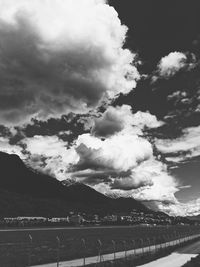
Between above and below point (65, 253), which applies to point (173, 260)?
below

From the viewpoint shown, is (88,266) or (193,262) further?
(193,262)

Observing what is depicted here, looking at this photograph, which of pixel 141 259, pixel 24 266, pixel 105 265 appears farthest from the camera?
pixel 141 259

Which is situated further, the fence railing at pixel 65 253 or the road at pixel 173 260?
the fence railing at pixel 65 253

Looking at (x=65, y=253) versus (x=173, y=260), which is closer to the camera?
(x=173, y=260)

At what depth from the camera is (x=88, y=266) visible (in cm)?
3531

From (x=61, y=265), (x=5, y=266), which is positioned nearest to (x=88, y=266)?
(x=61, y=265)

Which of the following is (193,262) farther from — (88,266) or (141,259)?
(88,266)

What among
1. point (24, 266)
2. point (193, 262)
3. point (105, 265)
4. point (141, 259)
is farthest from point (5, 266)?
point (193, 262)

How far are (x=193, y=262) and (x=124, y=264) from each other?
7057 mm

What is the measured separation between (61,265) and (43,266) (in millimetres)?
2138

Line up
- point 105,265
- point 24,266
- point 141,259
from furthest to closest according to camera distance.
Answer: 1. point 141,259
2. point 24,266
3. point 105,265

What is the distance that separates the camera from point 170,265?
39.0 meters

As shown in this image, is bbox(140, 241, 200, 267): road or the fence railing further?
the fence railing

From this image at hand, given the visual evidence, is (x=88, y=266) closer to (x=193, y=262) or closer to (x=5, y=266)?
(x=5, y=266)
